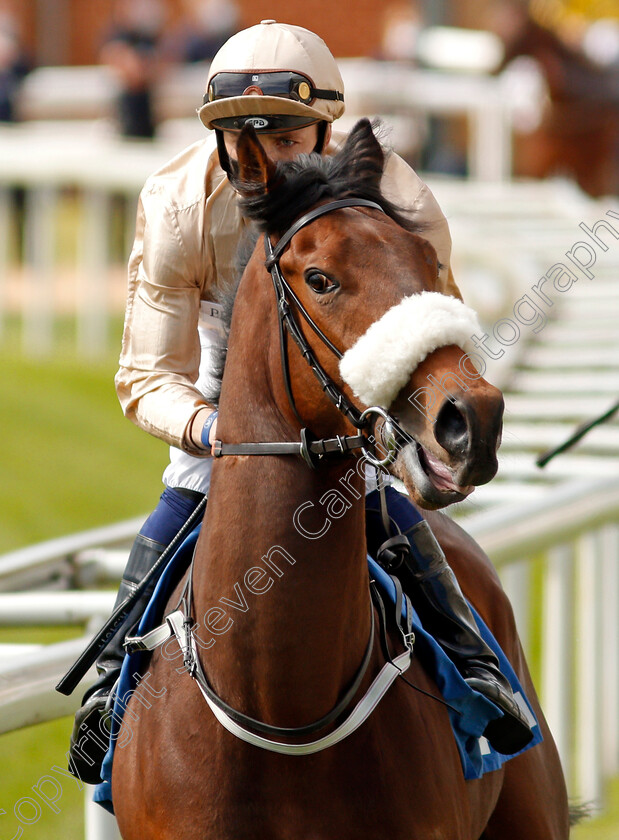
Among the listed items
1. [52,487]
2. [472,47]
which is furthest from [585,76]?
[52,487]

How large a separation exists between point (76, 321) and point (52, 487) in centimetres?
498

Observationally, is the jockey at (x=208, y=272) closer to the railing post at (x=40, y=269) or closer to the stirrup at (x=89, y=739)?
the stirrup at (x=89, y=739)

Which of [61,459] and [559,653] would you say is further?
[61,459]

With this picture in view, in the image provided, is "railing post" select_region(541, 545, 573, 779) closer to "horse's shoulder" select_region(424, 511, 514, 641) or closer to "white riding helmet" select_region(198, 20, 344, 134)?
"horse's shoulder" select_region(424, 511, 514, 641)

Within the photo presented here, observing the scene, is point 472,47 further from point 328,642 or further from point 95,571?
point 328,642

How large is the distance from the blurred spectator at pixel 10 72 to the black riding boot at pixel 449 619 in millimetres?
13303

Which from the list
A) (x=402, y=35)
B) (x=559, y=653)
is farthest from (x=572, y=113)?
(x=559, y=653)

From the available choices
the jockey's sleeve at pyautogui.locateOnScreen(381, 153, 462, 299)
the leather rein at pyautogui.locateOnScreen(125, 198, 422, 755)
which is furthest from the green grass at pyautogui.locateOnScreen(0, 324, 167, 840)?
the jockey's sleeve at pyautogui.locateOnScreen(381, 153, 462, 299)

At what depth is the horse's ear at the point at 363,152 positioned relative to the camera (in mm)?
2529

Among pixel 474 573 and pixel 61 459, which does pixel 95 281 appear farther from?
pixel 474 573

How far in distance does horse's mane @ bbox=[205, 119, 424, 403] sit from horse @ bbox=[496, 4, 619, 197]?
13.5m

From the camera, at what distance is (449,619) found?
309 cm

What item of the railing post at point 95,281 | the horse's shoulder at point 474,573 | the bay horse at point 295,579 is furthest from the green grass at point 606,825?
the railing post at point 95,281

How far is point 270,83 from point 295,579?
1.13 meters
